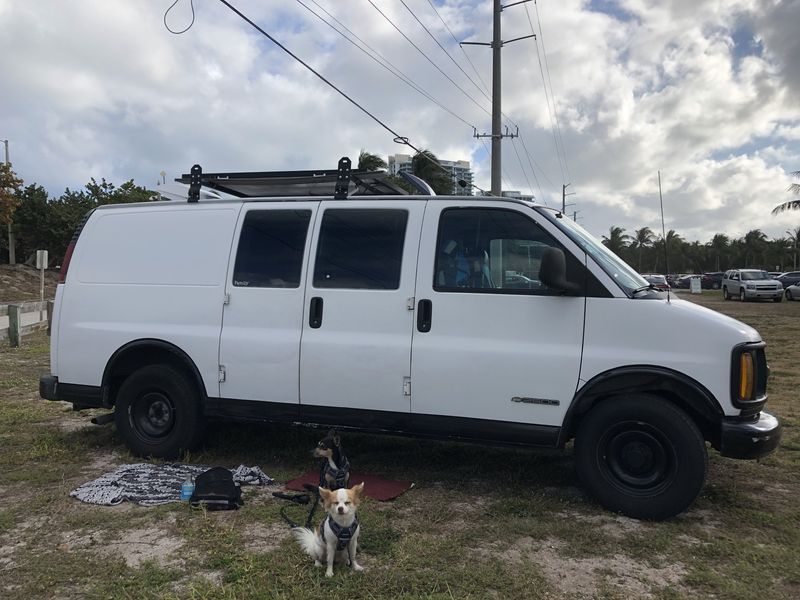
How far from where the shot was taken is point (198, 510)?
420 centimetres

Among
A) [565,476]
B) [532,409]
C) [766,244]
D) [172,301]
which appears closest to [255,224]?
[172,301]

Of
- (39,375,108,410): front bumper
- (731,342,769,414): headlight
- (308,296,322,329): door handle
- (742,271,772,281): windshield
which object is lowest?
(39,375,108,410): front bumper

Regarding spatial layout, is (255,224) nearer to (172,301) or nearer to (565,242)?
(172,301)

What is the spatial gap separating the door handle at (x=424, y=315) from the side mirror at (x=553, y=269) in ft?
2.70

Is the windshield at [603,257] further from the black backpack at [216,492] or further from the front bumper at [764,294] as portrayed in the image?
the front bumper at [764,294]

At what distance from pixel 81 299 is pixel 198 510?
2359mm

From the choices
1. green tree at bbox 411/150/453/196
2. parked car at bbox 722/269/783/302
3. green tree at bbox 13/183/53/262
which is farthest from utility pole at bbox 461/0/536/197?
green tree at bbox 13/183/53/262

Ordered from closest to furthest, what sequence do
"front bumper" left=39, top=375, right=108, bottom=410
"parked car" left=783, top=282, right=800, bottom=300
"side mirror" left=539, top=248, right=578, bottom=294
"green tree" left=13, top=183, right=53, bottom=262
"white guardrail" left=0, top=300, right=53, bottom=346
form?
"side mirror" left=539, top=248, right=578, bottom=294 < "front bumper" left=39, top=375, right=108, bottom=410 < "white guardrail" left=0, top=300, right=53, bottom=346 < "parked car" left=783, top=282, right=800, bottom=300 < "green tree" left=13, top=183, right=53, bottom=262

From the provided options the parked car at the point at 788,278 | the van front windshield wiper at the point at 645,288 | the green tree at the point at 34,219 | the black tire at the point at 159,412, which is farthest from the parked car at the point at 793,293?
the green tree at the point at 34,219

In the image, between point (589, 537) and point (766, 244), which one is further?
point (766, 244)

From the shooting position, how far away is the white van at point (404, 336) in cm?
399

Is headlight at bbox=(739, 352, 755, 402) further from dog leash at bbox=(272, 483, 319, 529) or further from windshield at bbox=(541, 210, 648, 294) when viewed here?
dog leash at bbox=(272, 483, 319, 529)

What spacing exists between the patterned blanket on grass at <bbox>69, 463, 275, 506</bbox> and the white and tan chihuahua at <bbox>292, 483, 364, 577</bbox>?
1.52 meters

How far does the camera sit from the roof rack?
198 inches
